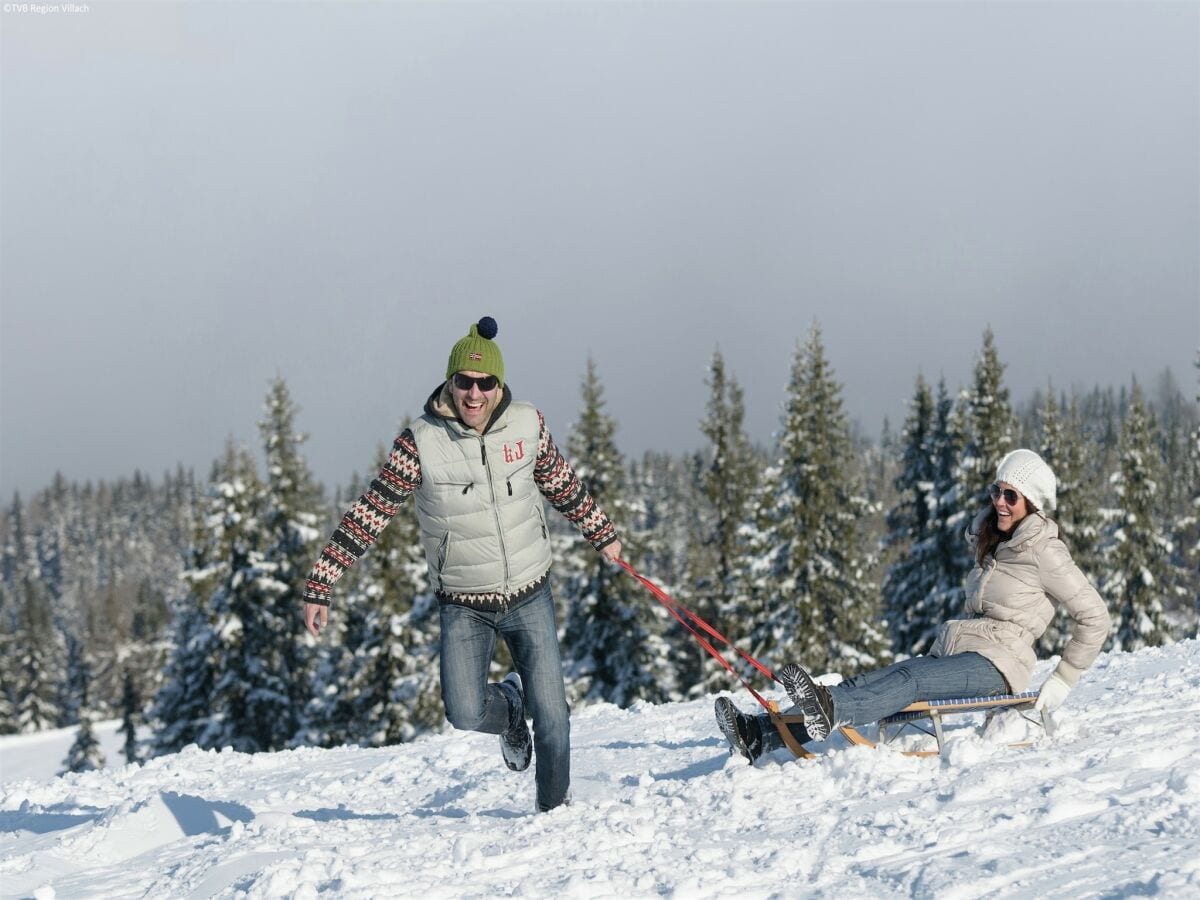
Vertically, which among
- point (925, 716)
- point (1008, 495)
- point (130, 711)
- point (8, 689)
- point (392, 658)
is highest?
point (1008, 495)

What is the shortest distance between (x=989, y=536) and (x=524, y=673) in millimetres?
3077

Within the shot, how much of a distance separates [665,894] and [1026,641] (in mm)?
3078

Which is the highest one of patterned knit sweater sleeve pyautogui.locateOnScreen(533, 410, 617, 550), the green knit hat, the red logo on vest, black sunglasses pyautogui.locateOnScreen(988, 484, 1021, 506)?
the green knit hat

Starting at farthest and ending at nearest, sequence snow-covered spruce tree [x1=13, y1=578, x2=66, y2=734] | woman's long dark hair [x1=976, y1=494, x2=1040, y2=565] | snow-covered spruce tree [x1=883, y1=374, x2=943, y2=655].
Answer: snow-covered spruce tree [x1=13, y1=578, x2=66, y2=734] → snow-covered spruce tree [x1=883, y1=374, x2=943, y2=655] → woman's long dark hair [x1=976, y1=494, x2=1040, y2=565]

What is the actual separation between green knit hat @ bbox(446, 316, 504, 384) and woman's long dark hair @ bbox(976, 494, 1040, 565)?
128 inches

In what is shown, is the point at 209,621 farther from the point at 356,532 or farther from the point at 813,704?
the point at 813,704

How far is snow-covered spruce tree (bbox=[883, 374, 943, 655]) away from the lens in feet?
102

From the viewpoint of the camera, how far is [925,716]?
6.00 meters

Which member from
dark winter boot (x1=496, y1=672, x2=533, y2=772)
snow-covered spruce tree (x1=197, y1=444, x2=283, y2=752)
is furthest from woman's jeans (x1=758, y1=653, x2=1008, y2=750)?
snow-covered spruce tree (x1=197, y1=444, x2=283, y2=752)

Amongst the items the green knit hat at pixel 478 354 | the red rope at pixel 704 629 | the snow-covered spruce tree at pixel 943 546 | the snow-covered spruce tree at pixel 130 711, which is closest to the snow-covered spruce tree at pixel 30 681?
the snow-covered spruce tree at pixel 130 711

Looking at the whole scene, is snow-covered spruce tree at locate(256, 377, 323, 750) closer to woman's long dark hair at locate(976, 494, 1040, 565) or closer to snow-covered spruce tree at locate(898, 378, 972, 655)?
snow-covered spruce tree at locate(898, 378, 972, 655)

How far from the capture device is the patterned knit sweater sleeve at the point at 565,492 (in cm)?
591

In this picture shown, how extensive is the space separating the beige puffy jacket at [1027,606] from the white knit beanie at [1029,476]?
0.43 ft

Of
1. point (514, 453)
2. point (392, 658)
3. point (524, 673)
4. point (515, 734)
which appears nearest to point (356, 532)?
point (514, 453)
